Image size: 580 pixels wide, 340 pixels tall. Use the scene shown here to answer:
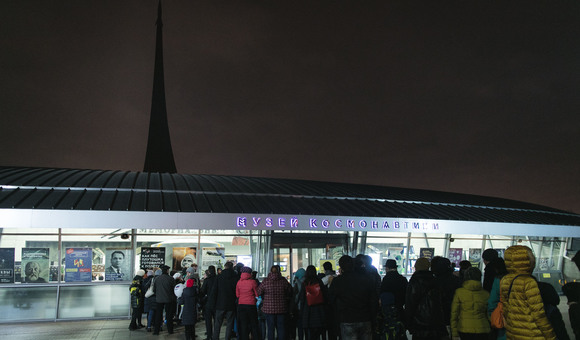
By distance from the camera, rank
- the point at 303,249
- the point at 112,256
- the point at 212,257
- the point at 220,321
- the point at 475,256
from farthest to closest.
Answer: the point at 475,256
the point at 303,249
the point at 212,257
the point at 112,256
the point at 220,321

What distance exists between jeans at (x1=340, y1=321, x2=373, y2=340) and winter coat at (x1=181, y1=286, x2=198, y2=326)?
4.66 metres

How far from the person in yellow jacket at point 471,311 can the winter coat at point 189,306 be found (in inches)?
237

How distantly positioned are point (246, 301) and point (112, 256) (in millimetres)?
6955

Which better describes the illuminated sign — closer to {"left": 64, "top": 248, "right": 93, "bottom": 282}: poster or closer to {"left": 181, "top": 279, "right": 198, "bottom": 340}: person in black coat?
{"left": 181, "top": 279, "right": 198, "bottom": 340}: person in black coat

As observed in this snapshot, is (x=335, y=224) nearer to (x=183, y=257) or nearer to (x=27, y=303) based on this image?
(x=183, y=257)

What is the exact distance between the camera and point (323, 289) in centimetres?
837

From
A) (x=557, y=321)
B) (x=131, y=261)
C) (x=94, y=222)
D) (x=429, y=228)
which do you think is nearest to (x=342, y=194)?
(x=429, y=228)

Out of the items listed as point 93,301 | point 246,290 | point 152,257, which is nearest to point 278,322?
point 246,290

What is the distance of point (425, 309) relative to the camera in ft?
20.6

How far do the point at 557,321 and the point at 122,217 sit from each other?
1064cm

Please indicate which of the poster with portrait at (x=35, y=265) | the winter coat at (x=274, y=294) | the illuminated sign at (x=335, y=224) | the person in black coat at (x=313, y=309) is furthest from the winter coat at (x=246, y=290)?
the poster with portrait at (x=35, y=265)

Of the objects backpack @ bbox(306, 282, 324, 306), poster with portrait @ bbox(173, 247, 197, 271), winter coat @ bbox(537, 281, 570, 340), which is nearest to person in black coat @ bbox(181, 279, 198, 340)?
backpack @ bbox(306, 282, 324, 306)

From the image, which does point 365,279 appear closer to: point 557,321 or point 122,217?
point 557,321

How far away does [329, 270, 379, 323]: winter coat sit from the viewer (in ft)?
21.4
